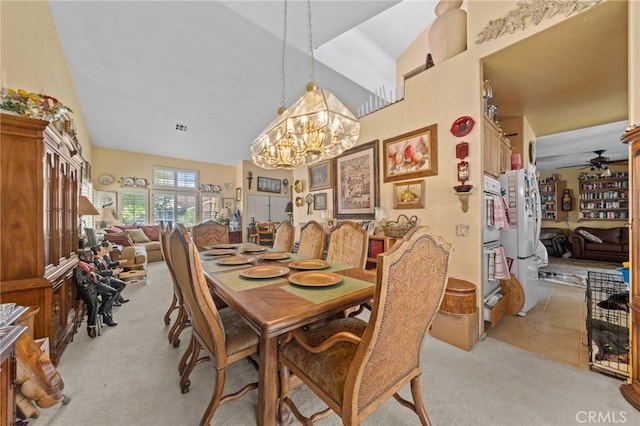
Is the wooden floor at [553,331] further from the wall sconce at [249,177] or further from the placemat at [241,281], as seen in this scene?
the wall sconce at [249,177]

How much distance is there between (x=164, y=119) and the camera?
5.38 metres

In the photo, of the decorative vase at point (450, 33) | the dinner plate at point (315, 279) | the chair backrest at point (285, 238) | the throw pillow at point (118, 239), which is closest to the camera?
the dinner plate at point (315, 279)

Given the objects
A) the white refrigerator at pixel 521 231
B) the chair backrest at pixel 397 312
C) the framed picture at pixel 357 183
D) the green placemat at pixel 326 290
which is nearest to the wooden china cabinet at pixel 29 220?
the green placemat at pixel 326 290

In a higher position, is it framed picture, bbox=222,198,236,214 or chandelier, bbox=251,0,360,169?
chandelier, bbox=251,0,360,169

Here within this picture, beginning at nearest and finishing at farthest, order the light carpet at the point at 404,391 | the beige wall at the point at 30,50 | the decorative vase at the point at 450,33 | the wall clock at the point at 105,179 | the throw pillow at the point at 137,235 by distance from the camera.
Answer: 1. the light carpet at the point at 404,391
2. the beige wall at the point at 30,50
3. the decorative vase at the point at 450,33
4. the throw pillow at the point at 137,235
5. the wall clock at the point at 105,179

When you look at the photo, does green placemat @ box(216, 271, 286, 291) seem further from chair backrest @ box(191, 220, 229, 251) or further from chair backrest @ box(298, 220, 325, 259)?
chair backrest @ box(191, 220, 229, 251)

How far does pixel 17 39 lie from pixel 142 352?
9.76 feet

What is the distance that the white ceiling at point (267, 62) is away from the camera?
2316mm

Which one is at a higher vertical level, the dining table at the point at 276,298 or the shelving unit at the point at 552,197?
the shelving unit at the point at 552,197

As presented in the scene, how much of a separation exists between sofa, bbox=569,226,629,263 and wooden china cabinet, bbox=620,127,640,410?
6041 millimetres

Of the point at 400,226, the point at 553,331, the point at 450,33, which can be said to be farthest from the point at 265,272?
the point at 450,33

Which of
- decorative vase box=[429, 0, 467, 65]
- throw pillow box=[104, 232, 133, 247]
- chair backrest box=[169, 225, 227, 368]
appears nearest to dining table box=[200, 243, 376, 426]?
chair backrest box=[169, 225, 227, 368]

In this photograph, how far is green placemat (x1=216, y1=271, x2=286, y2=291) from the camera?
152cm

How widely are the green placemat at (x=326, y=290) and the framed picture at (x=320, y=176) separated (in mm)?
2708
